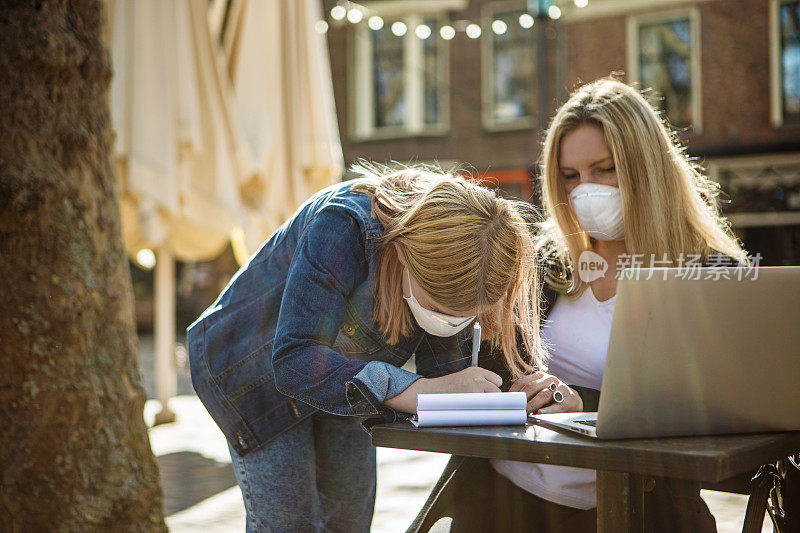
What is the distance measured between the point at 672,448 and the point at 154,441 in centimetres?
419

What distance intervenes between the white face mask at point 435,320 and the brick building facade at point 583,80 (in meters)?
8.88

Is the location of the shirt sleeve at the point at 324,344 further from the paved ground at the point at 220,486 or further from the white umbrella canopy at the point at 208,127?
the white umbrella canopy at the point at 208,127

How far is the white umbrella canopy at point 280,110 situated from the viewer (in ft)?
17.0

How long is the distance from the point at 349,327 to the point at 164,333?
404cm

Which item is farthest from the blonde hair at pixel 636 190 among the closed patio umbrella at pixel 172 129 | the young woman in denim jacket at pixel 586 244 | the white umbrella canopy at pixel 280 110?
the white umbrella canopy at pixel 280 110

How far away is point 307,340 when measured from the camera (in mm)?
1577

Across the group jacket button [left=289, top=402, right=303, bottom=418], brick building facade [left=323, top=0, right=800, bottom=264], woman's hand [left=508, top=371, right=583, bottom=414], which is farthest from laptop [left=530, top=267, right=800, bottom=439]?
brick building facade [left=323, top=0, right=800, bottom=264]

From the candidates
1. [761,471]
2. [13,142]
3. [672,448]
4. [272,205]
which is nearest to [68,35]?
[13,142]

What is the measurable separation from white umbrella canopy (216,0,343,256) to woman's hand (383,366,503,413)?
12.0 feet

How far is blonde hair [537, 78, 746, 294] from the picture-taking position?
7.36 ft

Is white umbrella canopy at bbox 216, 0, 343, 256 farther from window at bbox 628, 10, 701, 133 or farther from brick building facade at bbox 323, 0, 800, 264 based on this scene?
window at bbox 628, 10, 701, 133

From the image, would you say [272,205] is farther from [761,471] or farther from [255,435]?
[761,471]

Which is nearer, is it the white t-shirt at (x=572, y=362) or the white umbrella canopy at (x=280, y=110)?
the white t-shirt at (x=572, y=362)

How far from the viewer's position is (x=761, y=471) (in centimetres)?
187
